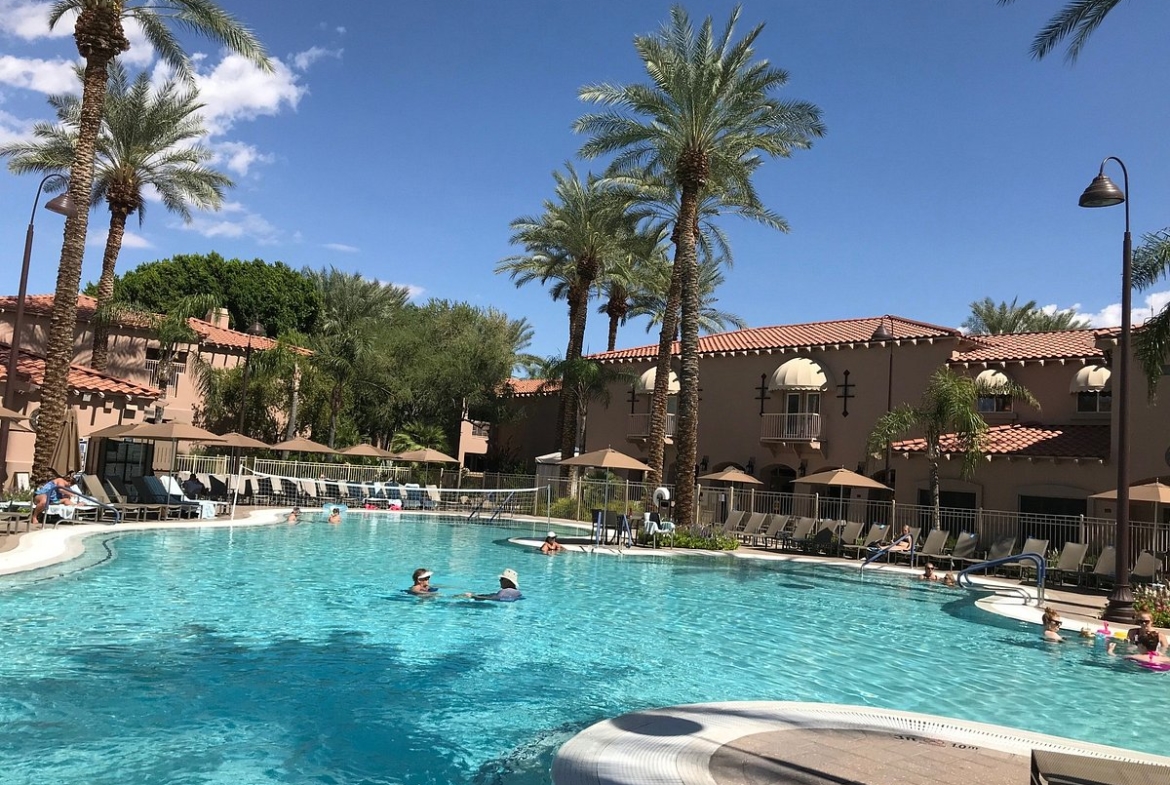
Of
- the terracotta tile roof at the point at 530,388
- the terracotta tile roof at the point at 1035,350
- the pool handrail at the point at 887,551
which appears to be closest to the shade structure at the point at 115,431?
the pool handrail at the point at 887,551

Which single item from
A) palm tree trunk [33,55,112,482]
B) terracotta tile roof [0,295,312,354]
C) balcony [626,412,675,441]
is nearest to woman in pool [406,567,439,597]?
palm tree trunk [33,55,112,482]

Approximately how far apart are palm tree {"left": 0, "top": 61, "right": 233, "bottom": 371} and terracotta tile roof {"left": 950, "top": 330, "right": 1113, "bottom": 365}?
28.2 m

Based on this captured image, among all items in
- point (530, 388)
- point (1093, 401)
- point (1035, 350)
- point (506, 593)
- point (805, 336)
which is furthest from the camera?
point (530, 388)

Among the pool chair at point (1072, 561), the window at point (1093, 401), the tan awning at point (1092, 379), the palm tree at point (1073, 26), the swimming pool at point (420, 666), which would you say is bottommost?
the swimming pool at point (420, 666)

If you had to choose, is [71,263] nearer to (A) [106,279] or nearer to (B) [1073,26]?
(A) [106,279]

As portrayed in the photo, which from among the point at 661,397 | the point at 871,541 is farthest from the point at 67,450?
the point at 871,541

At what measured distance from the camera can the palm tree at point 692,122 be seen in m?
23.9

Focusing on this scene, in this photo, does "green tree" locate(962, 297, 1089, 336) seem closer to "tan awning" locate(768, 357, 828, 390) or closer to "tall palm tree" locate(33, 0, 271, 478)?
"tan awning" locate(768, 357, 828, 390)

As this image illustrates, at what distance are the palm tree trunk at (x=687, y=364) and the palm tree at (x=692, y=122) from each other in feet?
0.10

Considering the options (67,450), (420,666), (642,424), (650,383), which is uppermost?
(650,383)

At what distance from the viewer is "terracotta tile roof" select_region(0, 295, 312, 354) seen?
30469 millimetres

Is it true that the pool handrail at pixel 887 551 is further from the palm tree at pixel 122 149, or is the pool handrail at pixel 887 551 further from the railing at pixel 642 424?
the palm tree at pixel 122 149

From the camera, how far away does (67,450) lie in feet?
66.0

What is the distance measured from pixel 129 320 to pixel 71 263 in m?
12.2
